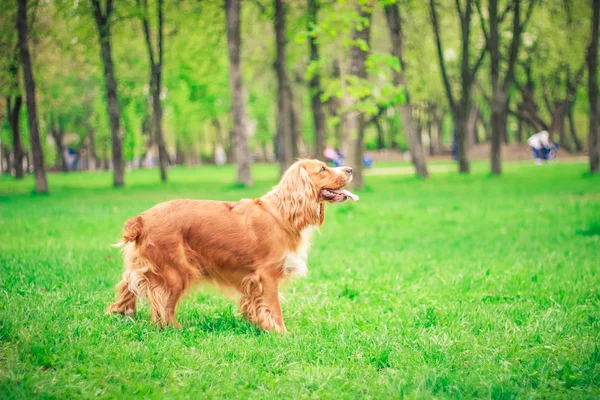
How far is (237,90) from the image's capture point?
2092cm

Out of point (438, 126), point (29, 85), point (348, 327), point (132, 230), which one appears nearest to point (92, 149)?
point (438, 126)

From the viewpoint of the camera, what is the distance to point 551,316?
557 centimetres

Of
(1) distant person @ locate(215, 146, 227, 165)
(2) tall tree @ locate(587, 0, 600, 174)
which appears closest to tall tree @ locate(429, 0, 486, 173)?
(2) tall tree @ locate(587, 0, 600, 174)

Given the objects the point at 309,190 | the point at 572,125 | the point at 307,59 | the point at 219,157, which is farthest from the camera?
the point at 219,157

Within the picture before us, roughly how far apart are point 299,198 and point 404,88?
17.3 m

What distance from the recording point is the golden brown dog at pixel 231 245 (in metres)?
5.15

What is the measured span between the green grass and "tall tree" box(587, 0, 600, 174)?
13417 mm

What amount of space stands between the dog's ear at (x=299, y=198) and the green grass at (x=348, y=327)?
2.29 feet

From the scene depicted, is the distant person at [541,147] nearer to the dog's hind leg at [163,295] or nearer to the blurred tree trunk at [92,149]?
the dog's hind leg at [163,295]

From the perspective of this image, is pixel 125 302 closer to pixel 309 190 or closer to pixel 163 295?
pixel 163 295

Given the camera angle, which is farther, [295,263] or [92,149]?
[92,149]

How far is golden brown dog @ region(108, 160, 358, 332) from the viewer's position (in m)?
5.15

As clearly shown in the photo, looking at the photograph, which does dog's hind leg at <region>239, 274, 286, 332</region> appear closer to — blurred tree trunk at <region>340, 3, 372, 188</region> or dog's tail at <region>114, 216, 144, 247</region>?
dog's tail at <region>114, 216, 144, 247</region>

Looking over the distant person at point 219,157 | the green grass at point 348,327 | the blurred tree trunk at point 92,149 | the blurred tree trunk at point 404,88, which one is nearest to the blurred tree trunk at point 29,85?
the green grass at point 348,327
